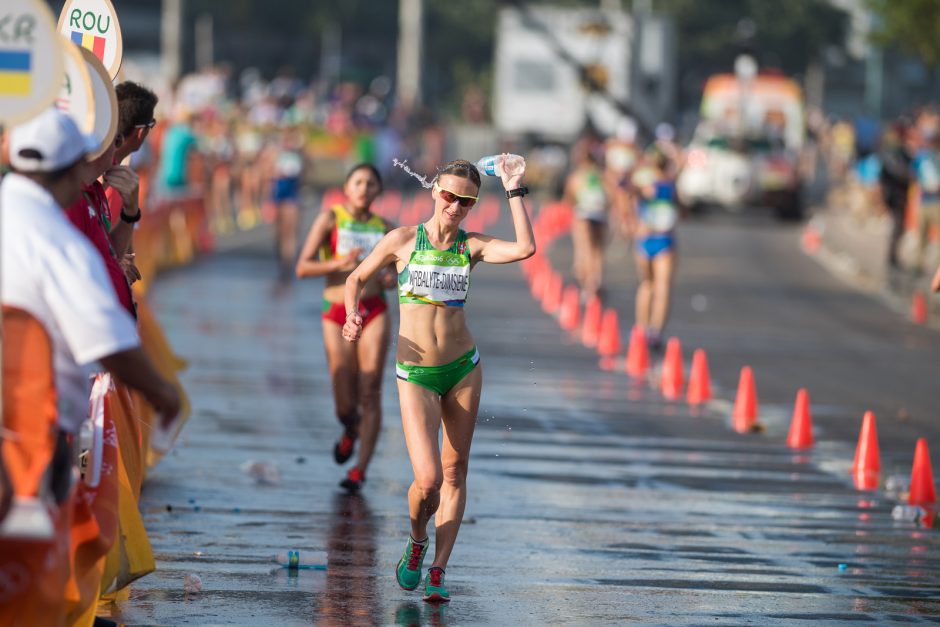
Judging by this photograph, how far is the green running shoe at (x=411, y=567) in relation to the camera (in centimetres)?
813

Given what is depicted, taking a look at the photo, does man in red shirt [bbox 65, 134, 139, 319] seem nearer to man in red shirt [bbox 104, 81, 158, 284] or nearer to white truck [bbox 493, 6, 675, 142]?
man in red shirt [bbox 104, 81, 158, 284]

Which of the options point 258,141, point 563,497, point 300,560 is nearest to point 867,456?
point 563,497

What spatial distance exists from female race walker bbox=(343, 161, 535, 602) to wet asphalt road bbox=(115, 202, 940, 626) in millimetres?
408

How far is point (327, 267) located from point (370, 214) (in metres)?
0.45

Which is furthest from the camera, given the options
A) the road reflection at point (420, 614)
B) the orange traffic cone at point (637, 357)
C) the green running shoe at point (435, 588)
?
the orange traffic cone at point (637, 357)

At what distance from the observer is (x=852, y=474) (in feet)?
40.9

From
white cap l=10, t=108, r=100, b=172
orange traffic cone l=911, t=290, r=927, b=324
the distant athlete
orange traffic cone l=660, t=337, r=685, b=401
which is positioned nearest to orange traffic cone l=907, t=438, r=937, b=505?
orange traffic cone l=660, t=337, r=685, b=401

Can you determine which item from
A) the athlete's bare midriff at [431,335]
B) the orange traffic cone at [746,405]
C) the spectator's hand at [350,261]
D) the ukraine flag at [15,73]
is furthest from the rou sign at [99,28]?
the orange traffic cone at [746,405]

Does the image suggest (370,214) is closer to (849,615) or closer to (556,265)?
(849,615)

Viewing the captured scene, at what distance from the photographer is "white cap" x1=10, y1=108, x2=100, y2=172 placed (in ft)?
18.4

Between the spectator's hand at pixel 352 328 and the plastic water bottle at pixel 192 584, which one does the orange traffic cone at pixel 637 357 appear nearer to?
the spectator's hand at pixel 352 328

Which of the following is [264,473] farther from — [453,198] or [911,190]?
[911,190]

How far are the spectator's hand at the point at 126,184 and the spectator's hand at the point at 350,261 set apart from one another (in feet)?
8.93

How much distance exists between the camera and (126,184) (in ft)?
27.0
